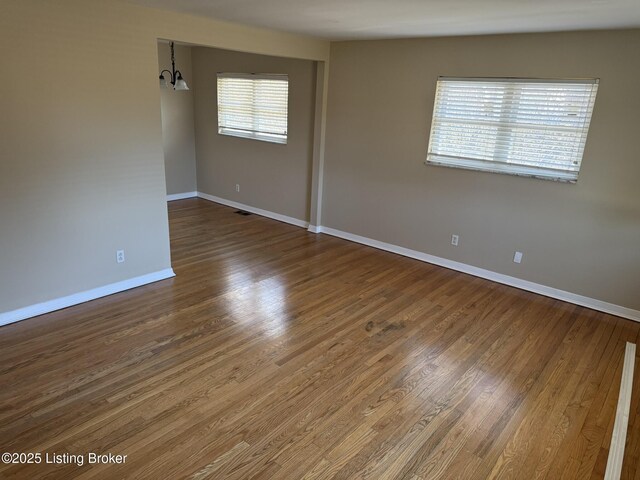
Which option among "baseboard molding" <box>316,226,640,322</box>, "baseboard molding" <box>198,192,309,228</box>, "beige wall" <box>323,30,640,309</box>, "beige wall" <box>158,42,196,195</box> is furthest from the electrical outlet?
"beige wall" <box>158,42,196,195</box>

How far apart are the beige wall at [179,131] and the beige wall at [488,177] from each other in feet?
8.86

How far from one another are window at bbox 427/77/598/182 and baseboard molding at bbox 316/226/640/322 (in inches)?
41.6

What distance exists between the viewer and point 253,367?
2734 mm

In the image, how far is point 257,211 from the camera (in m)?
6.37

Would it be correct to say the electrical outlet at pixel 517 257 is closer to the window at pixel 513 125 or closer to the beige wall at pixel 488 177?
the beige wall at pixel 488 177

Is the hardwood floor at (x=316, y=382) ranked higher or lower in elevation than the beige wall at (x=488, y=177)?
lower

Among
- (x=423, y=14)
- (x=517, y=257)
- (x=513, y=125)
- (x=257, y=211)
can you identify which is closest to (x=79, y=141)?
(x=423, y=14)

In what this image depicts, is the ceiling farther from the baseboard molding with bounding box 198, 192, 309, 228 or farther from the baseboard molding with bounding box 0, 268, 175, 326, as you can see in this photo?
the baseboard molding with bounding box 198, 192, 309, 228

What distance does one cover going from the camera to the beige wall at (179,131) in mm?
6387

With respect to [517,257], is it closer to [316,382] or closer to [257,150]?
[316,382]

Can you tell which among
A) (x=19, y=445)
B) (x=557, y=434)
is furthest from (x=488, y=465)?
(x=19, y=445)

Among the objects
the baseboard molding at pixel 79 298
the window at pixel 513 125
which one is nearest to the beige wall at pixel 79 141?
the baseboard molding at pixel 79 298

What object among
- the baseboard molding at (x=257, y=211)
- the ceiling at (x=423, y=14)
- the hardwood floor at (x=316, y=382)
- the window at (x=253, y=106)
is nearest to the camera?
the hardwood floor at (x=316, y=382)

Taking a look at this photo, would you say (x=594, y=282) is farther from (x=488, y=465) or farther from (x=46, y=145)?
(x=46, y=145)
